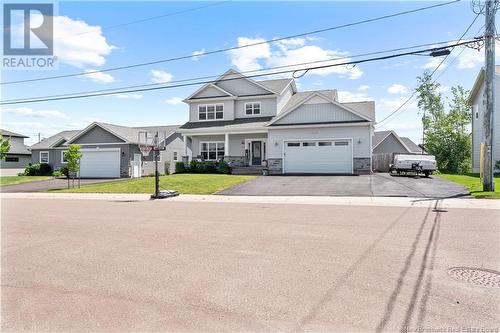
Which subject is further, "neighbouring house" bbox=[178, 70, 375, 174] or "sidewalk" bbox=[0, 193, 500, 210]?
"neighbouring house" bbox=[178, 70, 375, 174]

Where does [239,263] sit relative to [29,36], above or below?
below

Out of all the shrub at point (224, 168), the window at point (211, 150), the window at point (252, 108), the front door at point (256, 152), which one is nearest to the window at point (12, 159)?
the window at point (211, 150)

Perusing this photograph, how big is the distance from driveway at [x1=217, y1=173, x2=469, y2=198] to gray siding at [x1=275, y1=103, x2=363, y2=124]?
6330 mm

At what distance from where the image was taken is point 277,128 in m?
26.4

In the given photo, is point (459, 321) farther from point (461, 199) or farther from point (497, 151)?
point (497, 151)

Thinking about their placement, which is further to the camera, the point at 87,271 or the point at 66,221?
the point at 66,221

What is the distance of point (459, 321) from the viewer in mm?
3562

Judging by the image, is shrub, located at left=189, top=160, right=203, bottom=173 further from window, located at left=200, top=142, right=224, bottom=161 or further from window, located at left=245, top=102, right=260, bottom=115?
window, located at left=245, top=102, right=260, bottom=115

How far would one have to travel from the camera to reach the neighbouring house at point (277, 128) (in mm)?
25016

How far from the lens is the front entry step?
90.1ft

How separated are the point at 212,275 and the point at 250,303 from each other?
1.19m

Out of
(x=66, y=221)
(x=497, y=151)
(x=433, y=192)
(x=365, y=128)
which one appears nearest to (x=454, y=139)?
(x=497, y=151)

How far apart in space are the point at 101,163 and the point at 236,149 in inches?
533

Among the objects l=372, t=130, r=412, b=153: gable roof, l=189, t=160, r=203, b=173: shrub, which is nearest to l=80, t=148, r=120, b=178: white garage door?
l=189, t=160, r=203, b=173: shrub
